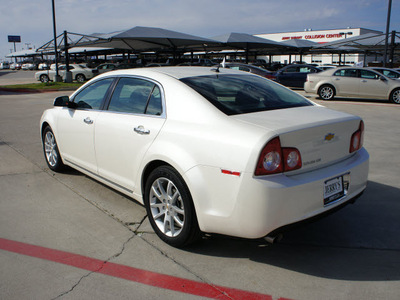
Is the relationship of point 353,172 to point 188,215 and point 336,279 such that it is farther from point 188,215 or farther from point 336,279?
point 188,215

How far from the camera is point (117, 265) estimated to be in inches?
121

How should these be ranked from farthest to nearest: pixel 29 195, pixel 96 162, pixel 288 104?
1. pixel 29 195
2. pixel 96 162
3. pixel 288 104

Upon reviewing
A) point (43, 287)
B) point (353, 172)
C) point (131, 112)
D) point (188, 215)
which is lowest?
point (43, 287)

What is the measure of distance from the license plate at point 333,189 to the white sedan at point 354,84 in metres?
13.1

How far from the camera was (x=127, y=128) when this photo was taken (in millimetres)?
3705

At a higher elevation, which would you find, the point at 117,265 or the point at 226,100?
the point at 226,100

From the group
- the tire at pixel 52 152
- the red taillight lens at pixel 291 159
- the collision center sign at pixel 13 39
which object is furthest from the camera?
the collision center sign at pixel 13 39

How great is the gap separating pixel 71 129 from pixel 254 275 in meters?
2.99

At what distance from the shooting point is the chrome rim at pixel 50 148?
5.39 meters

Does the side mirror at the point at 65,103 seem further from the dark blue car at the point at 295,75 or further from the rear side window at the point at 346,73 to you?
the dark blue car at the point at 295,75

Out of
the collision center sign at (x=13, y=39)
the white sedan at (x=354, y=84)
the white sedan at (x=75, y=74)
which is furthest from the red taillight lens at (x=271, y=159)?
the collision center sign at (x=13, y=39)

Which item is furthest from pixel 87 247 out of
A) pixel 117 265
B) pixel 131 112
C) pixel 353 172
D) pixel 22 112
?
pixel 22 112

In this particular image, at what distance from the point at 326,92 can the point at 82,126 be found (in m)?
13.3

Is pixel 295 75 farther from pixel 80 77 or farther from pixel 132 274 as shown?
pixel 132 274
